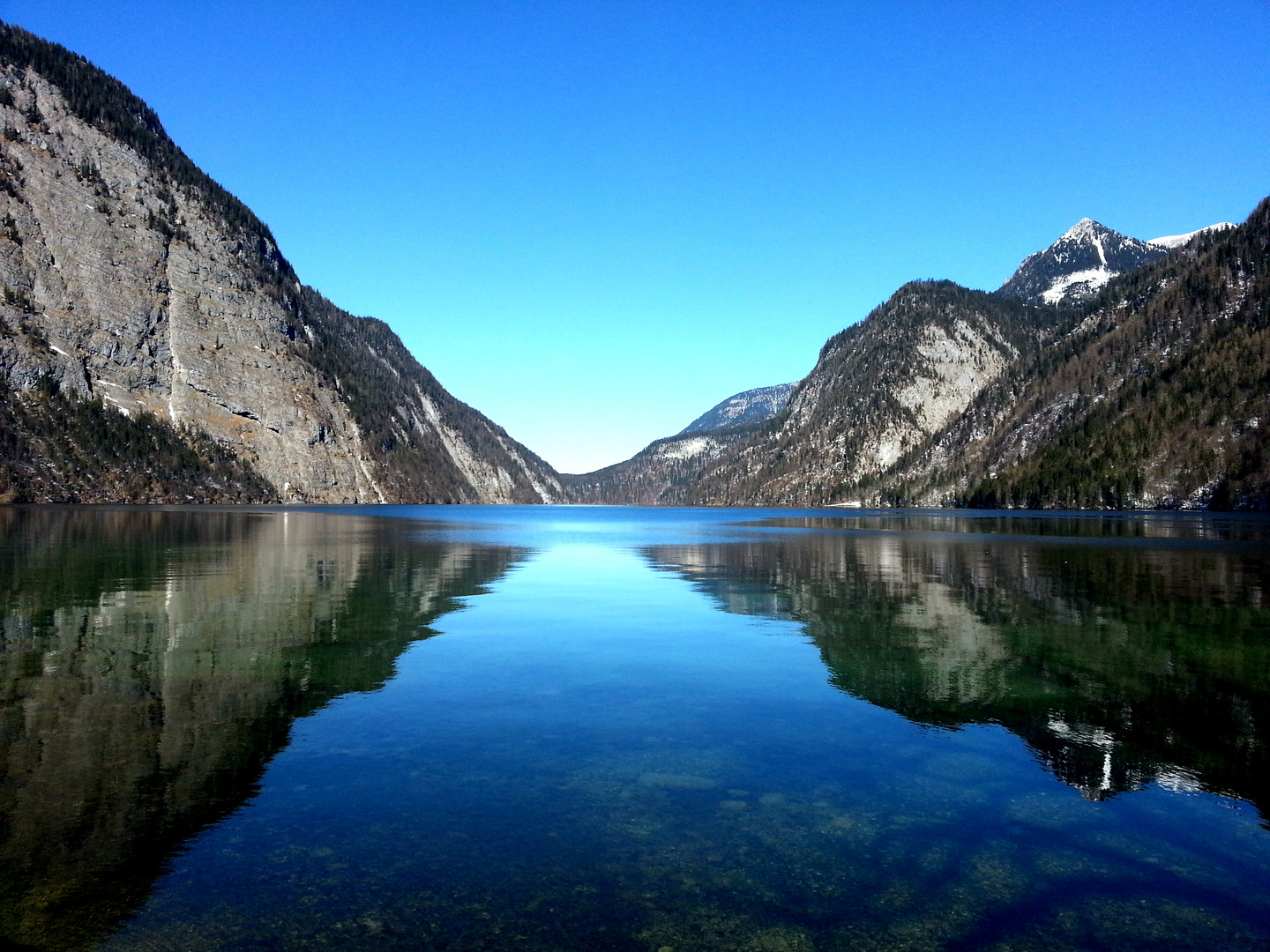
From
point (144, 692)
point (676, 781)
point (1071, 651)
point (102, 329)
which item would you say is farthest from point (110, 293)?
point (676, 781)

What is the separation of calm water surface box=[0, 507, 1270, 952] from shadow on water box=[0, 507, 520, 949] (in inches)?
2.6

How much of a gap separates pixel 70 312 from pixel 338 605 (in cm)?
17638

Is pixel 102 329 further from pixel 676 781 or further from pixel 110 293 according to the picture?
pixel 676 781

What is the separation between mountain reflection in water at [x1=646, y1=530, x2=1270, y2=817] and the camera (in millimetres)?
12078

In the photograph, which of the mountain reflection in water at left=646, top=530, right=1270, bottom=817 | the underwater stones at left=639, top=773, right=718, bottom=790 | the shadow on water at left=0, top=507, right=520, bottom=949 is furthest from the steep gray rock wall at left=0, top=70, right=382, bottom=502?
the underwater stones at left=639, top=773, right=718, bottom=790

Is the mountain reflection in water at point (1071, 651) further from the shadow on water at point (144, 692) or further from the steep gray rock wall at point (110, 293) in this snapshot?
the steep gray rock wall at point (110, 293)

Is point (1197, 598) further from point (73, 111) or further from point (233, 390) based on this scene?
point (73, 111)

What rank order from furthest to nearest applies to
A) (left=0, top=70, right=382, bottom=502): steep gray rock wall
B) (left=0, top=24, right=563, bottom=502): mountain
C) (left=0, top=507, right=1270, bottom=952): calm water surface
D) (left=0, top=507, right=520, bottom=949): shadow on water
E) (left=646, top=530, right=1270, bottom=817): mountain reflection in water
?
1. (left=0, top=70, right=382, bottom=502): steep gray rock wall
2. (left=0, top=24, right=563, bottom=502): mountain
3. (left=646, top=530, right=1270, bottom=817): mountain reflection in water
4. (left=0, top=507, right=520, bottom=949): shadow on water
5. (left=0, top=507, right=1270, bottom=952): calm water surface

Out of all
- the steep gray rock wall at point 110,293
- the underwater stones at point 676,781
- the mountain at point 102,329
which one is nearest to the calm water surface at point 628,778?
the underwater stones at point 676,781

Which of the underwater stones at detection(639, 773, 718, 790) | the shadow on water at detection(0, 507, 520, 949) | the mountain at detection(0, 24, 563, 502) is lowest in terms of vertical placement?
the underwater stones at detection(639, 773, 718, 790)

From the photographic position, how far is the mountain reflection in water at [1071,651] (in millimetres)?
12078

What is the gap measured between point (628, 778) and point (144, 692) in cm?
954

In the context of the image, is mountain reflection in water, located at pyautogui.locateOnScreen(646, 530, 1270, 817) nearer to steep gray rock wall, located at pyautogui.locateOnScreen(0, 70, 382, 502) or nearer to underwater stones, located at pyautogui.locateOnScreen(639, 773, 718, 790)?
underwater stones, located at pyautogui.locateOnScreen(639, 773, 718, 790)

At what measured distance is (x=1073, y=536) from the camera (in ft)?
231
